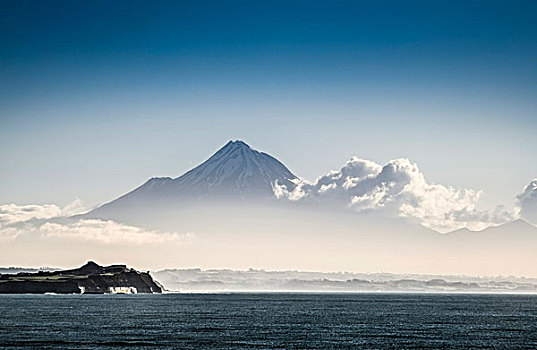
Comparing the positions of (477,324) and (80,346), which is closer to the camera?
(80,346)

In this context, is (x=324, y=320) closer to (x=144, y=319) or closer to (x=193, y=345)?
(x=144, y=319)

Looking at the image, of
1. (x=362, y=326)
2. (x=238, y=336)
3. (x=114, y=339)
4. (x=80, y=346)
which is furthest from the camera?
(x=362, y=326)

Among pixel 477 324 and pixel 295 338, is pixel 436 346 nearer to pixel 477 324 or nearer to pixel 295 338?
pixel 295 338

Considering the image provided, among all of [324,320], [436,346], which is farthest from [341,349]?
[324,320]

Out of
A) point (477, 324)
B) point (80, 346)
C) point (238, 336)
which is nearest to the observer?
point (80, 346)

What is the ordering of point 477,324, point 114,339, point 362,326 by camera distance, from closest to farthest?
point 114,339 → point 362,326 → point 477,324

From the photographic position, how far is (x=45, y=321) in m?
152

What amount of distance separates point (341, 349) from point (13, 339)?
46.2m

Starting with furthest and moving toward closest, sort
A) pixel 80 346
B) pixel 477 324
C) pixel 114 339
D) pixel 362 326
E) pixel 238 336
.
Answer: pixel 477 324 < pixel 362 326 < pixel 238 336 < pixel 114 339 < pixel 80 346

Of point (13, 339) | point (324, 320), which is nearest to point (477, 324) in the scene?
point (324, 320)

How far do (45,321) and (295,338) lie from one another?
5508 cm

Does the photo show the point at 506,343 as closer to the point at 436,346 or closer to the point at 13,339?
the point at 436,346

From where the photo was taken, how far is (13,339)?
11369 centimetres

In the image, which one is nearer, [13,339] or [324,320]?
[13,339]
